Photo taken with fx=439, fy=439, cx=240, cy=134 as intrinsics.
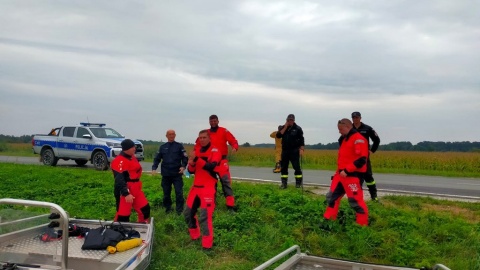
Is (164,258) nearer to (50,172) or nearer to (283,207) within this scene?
(283,207)

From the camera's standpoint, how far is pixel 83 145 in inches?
711

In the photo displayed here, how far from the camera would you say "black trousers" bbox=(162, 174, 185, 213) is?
8.69 metres

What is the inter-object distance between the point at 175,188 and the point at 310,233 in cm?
280

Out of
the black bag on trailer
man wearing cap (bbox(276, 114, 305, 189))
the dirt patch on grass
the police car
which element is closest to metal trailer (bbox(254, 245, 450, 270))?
the black bag on trailer

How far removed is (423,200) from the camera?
10.7m

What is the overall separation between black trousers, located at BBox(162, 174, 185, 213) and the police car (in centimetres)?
850

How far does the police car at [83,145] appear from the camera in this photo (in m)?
17.5

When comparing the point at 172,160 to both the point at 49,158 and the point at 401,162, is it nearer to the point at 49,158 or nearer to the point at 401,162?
the point at 49,158

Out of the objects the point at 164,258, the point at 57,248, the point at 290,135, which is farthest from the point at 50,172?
the point at 57,248

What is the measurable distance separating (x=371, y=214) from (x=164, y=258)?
4041 mm

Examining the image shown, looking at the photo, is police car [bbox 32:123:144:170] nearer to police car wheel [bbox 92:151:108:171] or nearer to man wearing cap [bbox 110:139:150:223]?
police car wheel [bbox 92:151:108:171]

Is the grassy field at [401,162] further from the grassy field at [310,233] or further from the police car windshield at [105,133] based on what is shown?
the grassy field at [310,233]

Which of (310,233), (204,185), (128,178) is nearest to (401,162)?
(310,233)

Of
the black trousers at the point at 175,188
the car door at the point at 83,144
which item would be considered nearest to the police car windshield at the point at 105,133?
the car door at the point at 83,144
